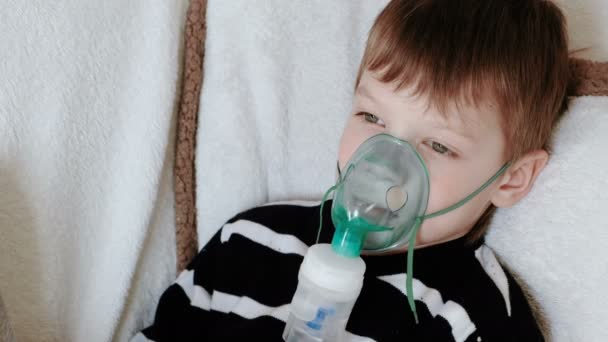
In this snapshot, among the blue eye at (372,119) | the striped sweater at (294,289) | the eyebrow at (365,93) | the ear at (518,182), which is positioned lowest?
the striped sweater at (294,289)

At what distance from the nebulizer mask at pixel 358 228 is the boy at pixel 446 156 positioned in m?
0.04

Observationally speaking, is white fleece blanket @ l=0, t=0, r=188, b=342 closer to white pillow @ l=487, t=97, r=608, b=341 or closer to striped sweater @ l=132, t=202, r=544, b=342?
striped sweater @ l=132, t=202, r=544, b=342

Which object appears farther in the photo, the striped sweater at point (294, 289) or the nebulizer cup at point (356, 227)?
the striped sweater at point (294, 289)

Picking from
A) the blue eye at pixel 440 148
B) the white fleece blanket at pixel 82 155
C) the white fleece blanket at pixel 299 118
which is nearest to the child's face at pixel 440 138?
the blue eye at pixel 440 148

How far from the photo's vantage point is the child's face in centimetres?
87

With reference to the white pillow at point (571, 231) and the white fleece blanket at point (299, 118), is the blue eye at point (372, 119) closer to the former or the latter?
the white fleece blanket at point (299, 118)

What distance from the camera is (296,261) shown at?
101 centimetres

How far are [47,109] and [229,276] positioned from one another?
1.27 feet

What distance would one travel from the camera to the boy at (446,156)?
34.4 inches

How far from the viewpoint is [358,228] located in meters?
0.82

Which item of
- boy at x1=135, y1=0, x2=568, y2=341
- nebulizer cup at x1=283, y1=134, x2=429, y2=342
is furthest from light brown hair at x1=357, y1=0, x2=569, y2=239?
nebulizer cup at x1=283, y1=134, x2=429, y2=342

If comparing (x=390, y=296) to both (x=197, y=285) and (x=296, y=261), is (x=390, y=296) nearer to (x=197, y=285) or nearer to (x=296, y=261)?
(x=296, y=261)

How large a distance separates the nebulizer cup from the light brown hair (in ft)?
0.34

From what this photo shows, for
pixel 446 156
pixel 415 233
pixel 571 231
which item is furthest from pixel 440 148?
pixel 571 231
